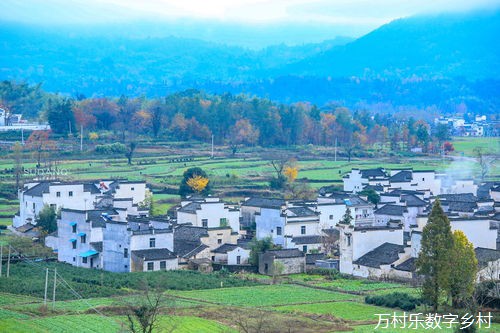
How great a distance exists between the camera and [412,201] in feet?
122

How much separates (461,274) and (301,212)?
1087 centimetres

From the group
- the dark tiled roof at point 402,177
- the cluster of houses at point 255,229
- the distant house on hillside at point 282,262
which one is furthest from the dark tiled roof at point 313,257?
the dark tiled roof at point 402,177

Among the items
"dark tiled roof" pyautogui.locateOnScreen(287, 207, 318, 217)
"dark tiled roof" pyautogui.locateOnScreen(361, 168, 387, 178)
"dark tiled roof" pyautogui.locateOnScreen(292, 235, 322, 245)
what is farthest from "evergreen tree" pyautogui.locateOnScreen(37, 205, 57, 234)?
"dark tiled roof" pyautogui.locateOnScreen(361, 168, 387, 178)

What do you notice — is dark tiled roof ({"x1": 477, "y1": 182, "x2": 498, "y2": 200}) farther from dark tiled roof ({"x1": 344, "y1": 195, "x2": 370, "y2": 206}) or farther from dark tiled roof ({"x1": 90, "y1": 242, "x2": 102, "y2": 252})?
dark tiled roof ({"x1": 90, "y1": 242, "x2": 102, "y2": 252})

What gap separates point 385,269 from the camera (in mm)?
28141

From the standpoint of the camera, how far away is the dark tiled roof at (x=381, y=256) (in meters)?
28.3

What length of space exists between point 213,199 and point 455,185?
12.5 m

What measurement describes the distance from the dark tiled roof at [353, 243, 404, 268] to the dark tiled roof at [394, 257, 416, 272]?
23 cm

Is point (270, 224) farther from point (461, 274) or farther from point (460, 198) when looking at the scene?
point (461, 274)

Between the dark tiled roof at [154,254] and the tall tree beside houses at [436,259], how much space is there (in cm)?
802

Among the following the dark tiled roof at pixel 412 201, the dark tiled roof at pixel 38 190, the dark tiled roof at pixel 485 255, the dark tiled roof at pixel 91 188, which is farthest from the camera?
the dark tiled roof at pixel 91 188

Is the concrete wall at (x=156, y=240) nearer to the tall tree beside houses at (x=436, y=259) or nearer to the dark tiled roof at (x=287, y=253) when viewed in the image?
the dark tiled roof at (x=287, y=253)

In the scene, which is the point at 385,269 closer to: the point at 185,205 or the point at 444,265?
the point at 444,265

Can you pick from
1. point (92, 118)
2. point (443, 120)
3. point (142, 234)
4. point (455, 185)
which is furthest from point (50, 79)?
point (142, 234)
